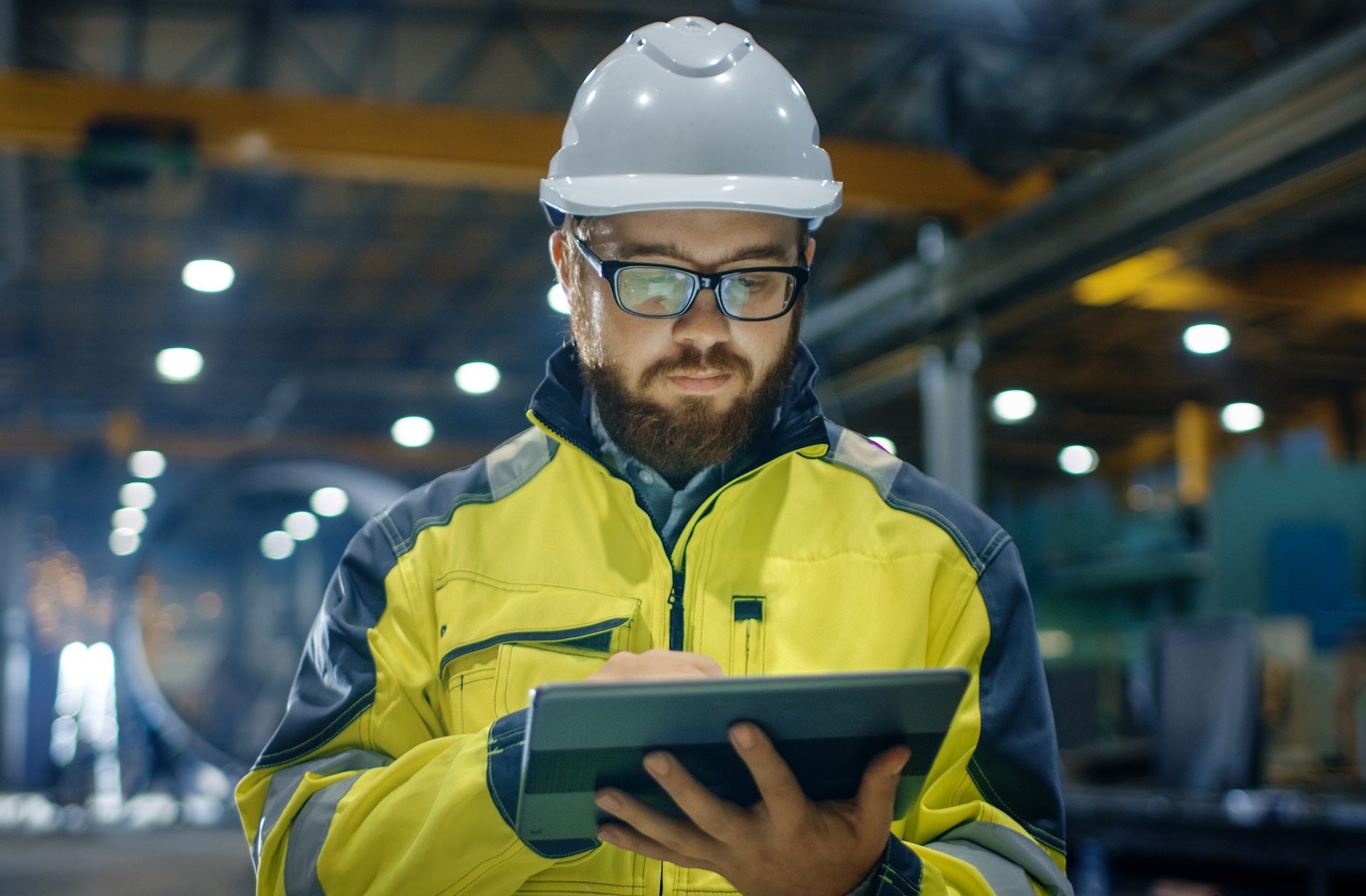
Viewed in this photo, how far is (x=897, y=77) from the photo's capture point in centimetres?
741

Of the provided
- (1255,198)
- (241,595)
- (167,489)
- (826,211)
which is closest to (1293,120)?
(1255,198)

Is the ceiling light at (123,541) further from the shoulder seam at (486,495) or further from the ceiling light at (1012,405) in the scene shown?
the shoulder seam at (486,495)

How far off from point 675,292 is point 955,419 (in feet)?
20.6

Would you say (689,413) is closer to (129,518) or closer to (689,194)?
(689,194)

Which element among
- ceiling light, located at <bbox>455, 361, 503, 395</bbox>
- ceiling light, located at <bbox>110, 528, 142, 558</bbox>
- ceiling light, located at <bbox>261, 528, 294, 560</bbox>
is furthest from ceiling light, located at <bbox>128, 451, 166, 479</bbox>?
ceiling light, located at <bbox>261, 528, 294, 560</bbox>

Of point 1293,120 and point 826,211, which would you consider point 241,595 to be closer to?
point 1293,120

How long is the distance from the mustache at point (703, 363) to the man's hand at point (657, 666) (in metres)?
0.36

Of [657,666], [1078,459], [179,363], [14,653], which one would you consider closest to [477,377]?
[179,363]

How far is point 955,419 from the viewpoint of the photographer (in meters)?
7.28

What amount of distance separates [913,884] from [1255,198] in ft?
15.7

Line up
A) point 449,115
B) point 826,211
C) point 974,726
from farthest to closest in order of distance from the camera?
point 449,115 → point 826,211 → point 974,726

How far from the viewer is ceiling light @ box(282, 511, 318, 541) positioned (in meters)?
8.92

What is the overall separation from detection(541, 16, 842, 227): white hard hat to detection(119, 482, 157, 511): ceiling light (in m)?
15.1

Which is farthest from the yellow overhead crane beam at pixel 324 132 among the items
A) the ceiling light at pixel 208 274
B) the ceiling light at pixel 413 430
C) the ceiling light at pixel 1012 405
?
the ceiling light at pixel 413 430
